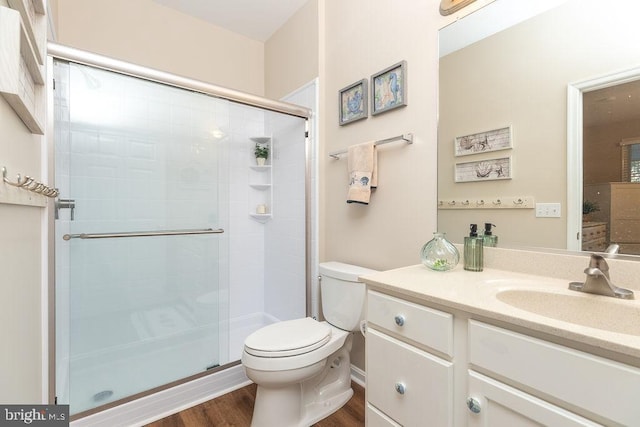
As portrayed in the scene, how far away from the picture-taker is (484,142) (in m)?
1.22

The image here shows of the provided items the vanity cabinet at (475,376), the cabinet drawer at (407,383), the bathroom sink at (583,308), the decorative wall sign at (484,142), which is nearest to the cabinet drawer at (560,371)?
the vanity cabinet at (475,376)

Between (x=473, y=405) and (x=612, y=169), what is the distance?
2.88 ft

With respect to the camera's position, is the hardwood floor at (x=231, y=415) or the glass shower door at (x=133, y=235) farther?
the glass shower door at (x=133, y=235)

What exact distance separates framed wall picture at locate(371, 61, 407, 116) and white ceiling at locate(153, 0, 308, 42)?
104cm

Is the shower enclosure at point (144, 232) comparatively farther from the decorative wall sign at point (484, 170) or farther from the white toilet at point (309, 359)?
the decorative wall sign at point (484, 170)

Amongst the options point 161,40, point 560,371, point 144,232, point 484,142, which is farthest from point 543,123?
point 161,40

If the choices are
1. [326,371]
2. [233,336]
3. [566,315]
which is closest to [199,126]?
[233,336]

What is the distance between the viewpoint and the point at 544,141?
1.05m

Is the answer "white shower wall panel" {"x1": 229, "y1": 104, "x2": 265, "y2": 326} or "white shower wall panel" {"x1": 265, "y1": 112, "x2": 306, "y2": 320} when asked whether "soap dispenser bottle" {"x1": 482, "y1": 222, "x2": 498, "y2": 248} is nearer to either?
"white shower wall panel" {"x1": 265, "y1": 112, "x2": 306, "y2": 320}

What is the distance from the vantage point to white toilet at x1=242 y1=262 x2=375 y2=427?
1289mm

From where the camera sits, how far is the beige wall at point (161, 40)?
1.90m

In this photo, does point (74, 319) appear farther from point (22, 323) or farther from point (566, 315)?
point (566, 315)

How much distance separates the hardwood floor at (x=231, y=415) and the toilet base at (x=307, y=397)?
0.15ft

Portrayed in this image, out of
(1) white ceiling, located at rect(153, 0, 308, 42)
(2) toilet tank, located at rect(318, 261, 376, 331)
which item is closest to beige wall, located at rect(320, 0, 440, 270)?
(2) toilet tank, located at rect(318, 261, 376, 331)
